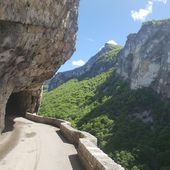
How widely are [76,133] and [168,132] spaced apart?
3281 inches

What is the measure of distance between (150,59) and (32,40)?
385 ft

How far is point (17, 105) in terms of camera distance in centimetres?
5325

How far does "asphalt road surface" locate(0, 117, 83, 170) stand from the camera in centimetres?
1745

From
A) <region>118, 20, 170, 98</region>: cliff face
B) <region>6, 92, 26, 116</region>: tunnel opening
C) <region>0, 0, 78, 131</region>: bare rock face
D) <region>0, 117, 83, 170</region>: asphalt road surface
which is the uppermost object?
<region>118, 20, 170, 98</region>: cliff face

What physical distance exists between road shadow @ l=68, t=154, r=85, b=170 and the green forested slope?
6402 cm

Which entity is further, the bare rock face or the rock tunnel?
the rock tunnel

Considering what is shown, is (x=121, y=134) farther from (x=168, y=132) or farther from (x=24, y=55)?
(x=24, y=55)

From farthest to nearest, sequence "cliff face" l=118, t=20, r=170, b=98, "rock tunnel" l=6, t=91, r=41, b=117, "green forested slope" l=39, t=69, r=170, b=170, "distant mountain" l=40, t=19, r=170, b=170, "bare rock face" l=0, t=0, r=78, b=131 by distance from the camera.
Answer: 1. "cliff face" l=118, t=20, r=170, b=98
2. "distant mountain" l=40, t=19, r=170, b=170
3. "green forested slope" l=39, t=69, r=170, b=170
4. "rock tunnel" l=6, t=91, r=41, b=117
5. "bare rock face" l=0, t=0, r=78, b=131

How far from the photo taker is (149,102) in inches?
5030

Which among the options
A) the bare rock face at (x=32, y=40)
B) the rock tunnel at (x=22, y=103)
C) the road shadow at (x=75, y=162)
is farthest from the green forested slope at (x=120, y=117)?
the road shadow at (x=75, y=162)

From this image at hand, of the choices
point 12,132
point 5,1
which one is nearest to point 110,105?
point 12,132

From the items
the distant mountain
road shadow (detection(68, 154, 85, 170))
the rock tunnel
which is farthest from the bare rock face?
the distant mountain

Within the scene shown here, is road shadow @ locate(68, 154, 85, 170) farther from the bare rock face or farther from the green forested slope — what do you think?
the green forested slope

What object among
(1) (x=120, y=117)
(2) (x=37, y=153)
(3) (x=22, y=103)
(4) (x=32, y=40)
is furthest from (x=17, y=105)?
(1) (x=120, y=117)
